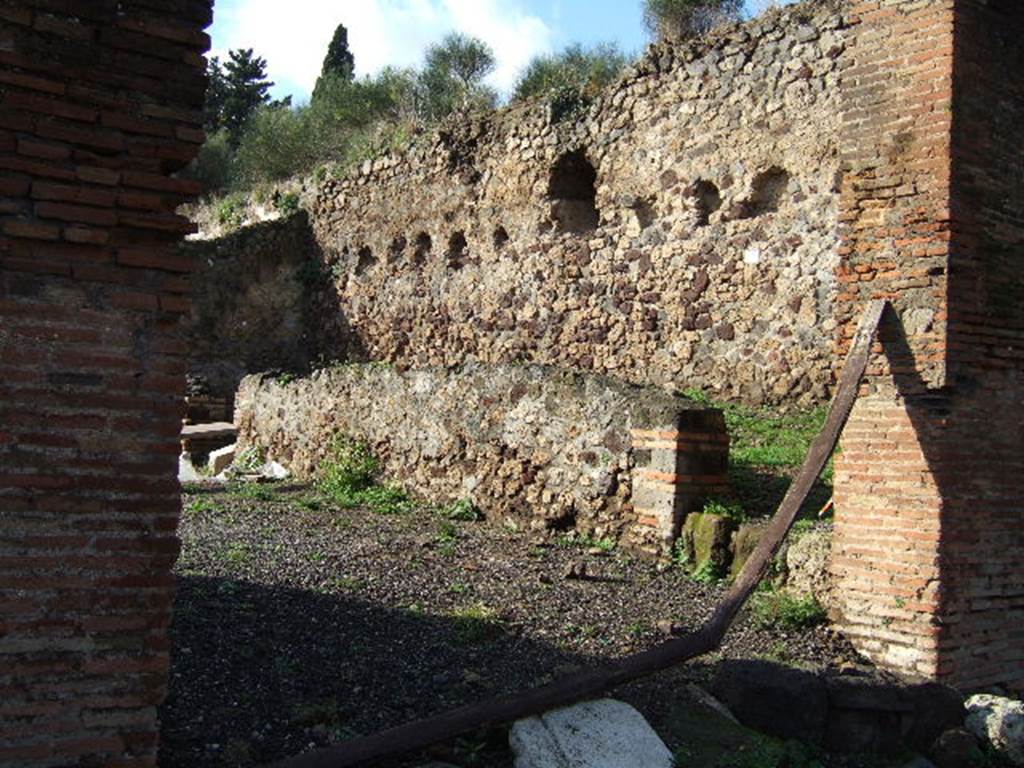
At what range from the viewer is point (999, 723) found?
5.72 metres

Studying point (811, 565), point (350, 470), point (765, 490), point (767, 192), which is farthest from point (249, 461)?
point (811, 565)

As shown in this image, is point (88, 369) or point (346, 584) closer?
point (88, 369)

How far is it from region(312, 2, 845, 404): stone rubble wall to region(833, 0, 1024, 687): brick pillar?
465cm

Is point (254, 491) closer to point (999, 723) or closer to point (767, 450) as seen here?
point (767, 450)

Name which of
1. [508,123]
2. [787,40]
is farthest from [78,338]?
[508,123]

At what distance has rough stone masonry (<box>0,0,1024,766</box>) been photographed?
3.42 meters

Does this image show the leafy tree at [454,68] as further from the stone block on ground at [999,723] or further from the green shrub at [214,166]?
the stone block on ground at [999,723]

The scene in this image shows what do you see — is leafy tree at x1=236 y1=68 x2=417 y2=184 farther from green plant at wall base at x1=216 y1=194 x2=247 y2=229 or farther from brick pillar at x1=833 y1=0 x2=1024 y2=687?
brick pillar at x1=833 y1=0 x2=1024 y2=687

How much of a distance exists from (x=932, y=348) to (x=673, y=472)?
2.22 metres

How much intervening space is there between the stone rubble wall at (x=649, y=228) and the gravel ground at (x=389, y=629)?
3.13m

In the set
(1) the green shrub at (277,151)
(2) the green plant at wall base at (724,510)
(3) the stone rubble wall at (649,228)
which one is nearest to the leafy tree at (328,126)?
(1) the green shrub at (277,151)

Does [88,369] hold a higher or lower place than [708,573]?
higher

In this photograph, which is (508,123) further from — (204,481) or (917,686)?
(917,686)

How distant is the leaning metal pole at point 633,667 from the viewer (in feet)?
14.0
